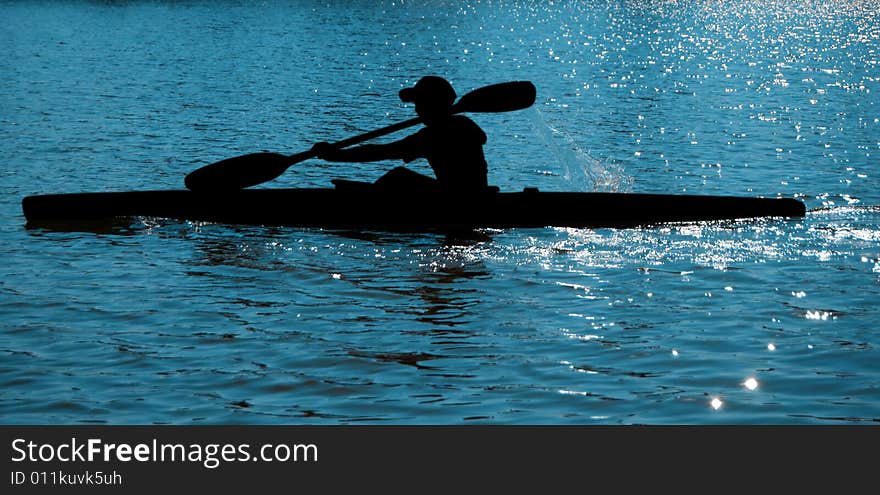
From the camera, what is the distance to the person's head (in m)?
14.3

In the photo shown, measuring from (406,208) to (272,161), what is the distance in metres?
1.85

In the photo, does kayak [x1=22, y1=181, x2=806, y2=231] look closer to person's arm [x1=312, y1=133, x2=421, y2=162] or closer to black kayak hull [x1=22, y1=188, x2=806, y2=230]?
black kayak hull [x1=22, y1=188, x2=806, y2=230]

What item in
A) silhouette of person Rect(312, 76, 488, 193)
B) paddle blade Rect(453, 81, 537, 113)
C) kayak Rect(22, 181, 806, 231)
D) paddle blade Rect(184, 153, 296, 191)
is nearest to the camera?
silhouette of person Rect(312, 76, 488, 193)

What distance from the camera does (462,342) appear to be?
10.7 m

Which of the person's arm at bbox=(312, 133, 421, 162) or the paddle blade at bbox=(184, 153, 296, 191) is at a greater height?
the person's arm at bbox=(312, 133, 421, 162)

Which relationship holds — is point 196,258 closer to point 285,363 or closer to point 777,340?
point 285,363

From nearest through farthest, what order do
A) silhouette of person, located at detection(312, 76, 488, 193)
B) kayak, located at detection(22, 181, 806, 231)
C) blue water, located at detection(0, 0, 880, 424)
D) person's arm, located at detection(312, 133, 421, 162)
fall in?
blue water, located at detection(0, 0, 880, 424)
silhouette of person, located at detection(312, 76, 488, 193)
person's arm, located at detection(312, 133, 421, 162)
kayak, located at detection(22, 181, 806, 231)

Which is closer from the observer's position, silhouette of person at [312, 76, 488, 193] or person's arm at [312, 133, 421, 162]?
silhouette of person at [312, 76, 488, 193]

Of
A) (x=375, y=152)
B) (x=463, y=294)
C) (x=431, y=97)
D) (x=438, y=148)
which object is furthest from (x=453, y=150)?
(x=463, y=294)

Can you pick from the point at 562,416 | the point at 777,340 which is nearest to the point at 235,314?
the point at 562,416

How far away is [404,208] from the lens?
14.9 m

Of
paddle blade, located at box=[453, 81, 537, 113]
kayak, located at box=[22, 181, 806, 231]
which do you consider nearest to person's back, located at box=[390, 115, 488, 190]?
kayak, located at box=[22, 181, 806, 231]
